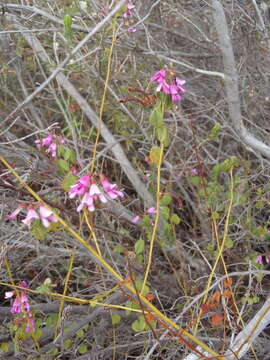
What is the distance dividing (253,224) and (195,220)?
35 centimetres

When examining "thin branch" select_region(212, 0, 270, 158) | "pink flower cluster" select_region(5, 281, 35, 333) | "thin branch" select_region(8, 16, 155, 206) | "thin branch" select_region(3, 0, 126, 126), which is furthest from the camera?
"thin branch" select_region(8, 16, 155, 206)

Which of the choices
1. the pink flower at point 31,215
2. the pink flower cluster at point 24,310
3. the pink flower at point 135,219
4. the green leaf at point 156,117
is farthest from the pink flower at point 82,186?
the pink flower at point 135,219

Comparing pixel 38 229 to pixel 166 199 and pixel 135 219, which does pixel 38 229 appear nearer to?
pixel 166 199

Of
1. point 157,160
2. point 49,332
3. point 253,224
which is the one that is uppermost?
point 157,160

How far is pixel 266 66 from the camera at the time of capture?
266cm

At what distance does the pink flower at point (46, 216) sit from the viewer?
122 centimetres

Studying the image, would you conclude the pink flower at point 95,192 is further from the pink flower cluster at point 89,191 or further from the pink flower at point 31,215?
the pink flower at point 31,215

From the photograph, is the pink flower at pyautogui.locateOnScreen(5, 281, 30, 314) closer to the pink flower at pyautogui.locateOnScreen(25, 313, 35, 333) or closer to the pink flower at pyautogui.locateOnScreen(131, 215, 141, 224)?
the pink flower at pyautogui.locateOnScreen(25, 313, 35, 333)

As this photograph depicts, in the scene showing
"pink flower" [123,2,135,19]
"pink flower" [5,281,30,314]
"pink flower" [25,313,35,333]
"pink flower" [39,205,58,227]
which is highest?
"pink flower" [123,2,135,19]

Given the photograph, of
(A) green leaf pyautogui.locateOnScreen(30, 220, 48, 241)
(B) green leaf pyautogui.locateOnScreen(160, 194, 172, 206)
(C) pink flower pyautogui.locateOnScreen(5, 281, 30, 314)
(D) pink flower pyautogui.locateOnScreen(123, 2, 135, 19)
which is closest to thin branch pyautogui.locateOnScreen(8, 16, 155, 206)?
(B) green leaf pyautogui.locateOnScreen(160, 194, 172, 206)

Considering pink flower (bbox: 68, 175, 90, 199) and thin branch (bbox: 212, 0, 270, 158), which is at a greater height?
pink flower (bbox: 68, 175, 90, 199)

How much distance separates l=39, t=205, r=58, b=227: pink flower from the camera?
47.9 inches

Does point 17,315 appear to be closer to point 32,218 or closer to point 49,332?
point 49,332

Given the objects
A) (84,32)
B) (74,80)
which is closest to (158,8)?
(84,32)
